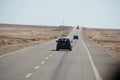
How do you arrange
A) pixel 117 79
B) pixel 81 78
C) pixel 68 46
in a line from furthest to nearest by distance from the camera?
pixel 68 46 < pixel 81 78 < pixel 117 79

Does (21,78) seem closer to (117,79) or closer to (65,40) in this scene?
(117,79)

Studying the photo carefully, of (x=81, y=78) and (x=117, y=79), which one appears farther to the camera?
(x=81, y=78)

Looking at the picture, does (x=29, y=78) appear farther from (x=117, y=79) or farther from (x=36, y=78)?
(x=117, y=79)

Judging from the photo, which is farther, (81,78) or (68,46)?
(68,46)

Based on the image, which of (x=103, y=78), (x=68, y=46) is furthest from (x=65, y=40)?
(x=103, y=78)

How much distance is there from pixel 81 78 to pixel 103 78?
102cm

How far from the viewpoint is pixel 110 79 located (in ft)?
46.9

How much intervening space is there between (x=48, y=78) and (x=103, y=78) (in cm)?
250

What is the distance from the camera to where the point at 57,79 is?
14055mm

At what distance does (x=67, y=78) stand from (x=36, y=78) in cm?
137

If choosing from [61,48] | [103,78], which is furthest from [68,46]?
[103,78]

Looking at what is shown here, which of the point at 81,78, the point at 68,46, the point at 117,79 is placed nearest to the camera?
the point at 117,79

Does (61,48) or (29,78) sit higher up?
(29,78)

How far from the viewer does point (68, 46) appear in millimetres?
40062
